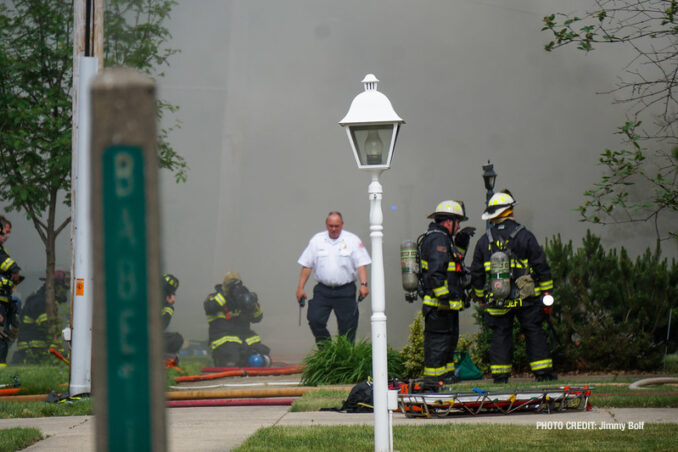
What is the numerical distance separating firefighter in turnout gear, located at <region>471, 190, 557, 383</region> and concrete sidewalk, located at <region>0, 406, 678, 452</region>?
2609 millimetres

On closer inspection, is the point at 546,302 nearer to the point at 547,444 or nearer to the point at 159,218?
the point at 547,444

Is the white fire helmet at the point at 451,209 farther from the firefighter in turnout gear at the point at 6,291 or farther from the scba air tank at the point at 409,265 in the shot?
the firefighter in turnout gear at the point at 6,291

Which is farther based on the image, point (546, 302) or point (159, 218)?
point (546, 302)

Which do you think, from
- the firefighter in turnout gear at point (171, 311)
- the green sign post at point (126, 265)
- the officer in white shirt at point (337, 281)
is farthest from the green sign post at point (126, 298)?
the firefighter in turnout gear at point (171, 311)

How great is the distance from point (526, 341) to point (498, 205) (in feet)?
5.21

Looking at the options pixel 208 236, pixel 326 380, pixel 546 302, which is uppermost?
pixel 208 236

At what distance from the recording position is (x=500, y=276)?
1021cm

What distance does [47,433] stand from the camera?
7020mm

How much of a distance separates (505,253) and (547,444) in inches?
190

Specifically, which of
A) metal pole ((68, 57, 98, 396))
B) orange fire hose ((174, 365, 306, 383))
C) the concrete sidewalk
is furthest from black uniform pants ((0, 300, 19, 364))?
the concrete sidewalk

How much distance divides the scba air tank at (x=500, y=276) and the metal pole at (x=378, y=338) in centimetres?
462

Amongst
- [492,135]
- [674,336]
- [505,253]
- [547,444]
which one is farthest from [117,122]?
[492,135]

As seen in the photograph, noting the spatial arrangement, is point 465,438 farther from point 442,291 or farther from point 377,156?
point 442,291

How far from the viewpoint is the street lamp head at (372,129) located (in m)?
5.60
